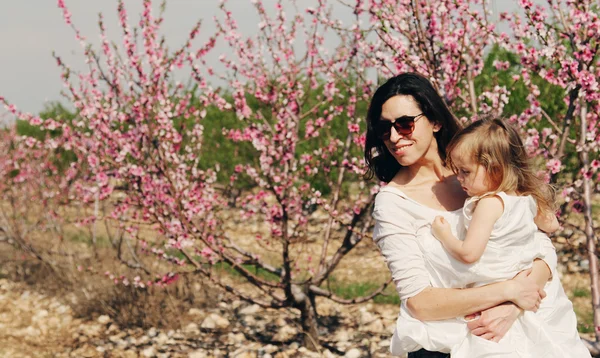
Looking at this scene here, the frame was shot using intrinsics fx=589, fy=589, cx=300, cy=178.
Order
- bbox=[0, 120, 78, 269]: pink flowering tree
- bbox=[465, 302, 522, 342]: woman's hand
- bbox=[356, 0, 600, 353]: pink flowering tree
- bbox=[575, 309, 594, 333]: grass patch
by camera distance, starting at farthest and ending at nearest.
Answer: bbox=[0, 120, 78, 269]: pink flowering tree, bbox=[575, 309, 594, 333]: grass patch, bbox=[356, 0, 600, 353]: pink flowering tree, bbox=[465, 302, 522, 342]: woman's hand

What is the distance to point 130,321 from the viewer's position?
5.99m

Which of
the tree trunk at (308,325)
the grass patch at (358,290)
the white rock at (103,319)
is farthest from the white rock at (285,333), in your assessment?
the white rock at (103,319)

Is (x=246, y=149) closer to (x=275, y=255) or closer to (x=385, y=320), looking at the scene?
(x=275, y=255)

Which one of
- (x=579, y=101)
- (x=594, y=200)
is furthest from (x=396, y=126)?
(x=594, y=200)

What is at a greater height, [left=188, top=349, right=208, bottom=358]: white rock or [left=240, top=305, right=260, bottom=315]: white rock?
[left=240, top=305, right=260, bottom=315]: white rock

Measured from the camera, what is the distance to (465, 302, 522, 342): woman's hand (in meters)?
2.02

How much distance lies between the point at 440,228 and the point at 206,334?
407cm

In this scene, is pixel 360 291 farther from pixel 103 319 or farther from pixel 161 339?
pixel 103 319

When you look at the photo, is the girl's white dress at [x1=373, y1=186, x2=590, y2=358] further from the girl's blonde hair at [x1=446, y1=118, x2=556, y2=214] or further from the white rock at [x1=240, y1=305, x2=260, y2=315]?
the white rock at [x1=240, y1=305, x2=260, y2=315]

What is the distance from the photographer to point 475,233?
207 cm

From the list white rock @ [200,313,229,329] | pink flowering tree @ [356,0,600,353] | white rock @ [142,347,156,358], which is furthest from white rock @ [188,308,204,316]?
pink flowering tree @ [356,0,600,353]

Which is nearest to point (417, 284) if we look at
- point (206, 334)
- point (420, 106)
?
Result: point (420, 106)

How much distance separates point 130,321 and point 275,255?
2564 millimetres

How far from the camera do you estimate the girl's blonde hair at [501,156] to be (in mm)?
2215
